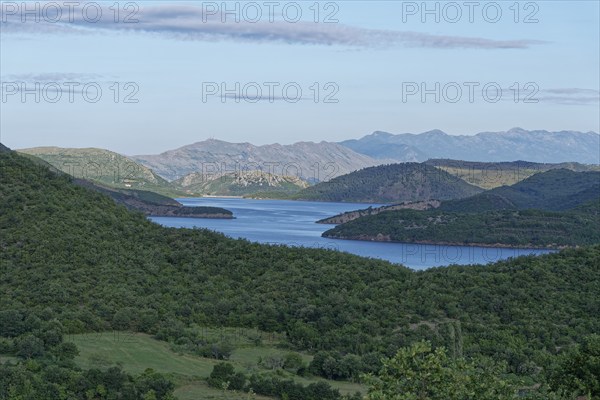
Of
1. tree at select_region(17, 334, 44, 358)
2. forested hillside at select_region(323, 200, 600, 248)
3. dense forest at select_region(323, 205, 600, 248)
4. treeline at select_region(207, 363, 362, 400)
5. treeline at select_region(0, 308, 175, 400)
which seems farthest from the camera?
dense forest at select_region(323, 205, 600, 248)

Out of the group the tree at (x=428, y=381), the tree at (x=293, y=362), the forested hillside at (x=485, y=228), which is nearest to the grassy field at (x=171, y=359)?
the tree at (x=293, y=362)

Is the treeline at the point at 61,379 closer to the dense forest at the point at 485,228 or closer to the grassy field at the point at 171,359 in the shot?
the grassy field at the point at 171,359

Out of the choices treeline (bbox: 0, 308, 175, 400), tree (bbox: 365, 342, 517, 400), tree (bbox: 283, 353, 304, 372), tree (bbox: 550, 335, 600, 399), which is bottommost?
tree (bbox: 283, 353, 304, 372)

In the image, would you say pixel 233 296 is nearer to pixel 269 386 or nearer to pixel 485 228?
pixel 269 386

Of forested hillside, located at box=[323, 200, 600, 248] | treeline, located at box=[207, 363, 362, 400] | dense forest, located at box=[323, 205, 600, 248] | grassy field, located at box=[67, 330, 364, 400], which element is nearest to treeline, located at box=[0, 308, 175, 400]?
grassy field, located at box=[67, 330, 364, 400]

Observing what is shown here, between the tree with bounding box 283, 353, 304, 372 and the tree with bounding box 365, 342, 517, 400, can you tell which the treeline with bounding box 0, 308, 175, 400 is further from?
the tree with bounding box 365, 342, 517, 400
